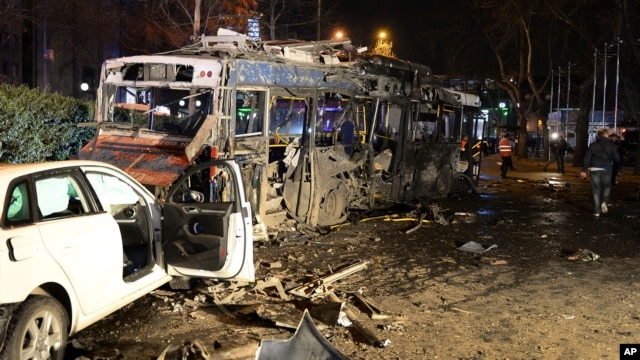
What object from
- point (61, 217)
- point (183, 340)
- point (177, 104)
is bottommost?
point (183, 340)

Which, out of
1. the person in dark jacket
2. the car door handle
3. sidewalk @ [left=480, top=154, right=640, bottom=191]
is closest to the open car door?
the car door handle

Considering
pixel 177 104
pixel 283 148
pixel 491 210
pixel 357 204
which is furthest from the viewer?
pixel 491 210

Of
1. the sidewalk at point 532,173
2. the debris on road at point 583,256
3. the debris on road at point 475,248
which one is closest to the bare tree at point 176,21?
the sidewalk at point 532,173

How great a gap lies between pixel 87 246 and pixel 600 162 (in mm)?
10436

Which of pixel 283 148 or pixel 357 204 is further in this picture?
pixel 357 204

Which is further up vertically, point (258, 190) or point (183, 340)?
point (258, 190)

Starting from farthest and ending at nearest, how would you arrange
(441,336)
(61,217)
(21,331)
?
(441,336)
(61,217)
(21,331)

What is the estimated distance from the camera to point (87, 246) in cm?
438

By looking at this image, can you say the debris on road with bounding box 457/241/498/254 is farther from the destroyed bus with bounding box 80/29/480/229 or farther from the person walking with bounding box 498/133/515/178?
the person walking with bounding box 498/133/515/178

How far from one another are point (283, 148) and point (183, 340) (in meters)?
5.49

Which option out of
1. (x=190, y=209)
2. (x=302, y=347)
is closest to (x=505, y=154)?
(x=190, y=209)

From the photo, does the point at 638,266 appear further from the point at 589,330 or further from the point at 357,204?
the point at 357,204

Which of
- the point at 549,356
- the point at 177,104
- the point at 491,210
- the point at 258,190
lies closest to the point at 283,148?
the point at 258,190

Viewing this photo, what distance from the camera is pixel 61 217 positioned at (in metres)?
4.32
